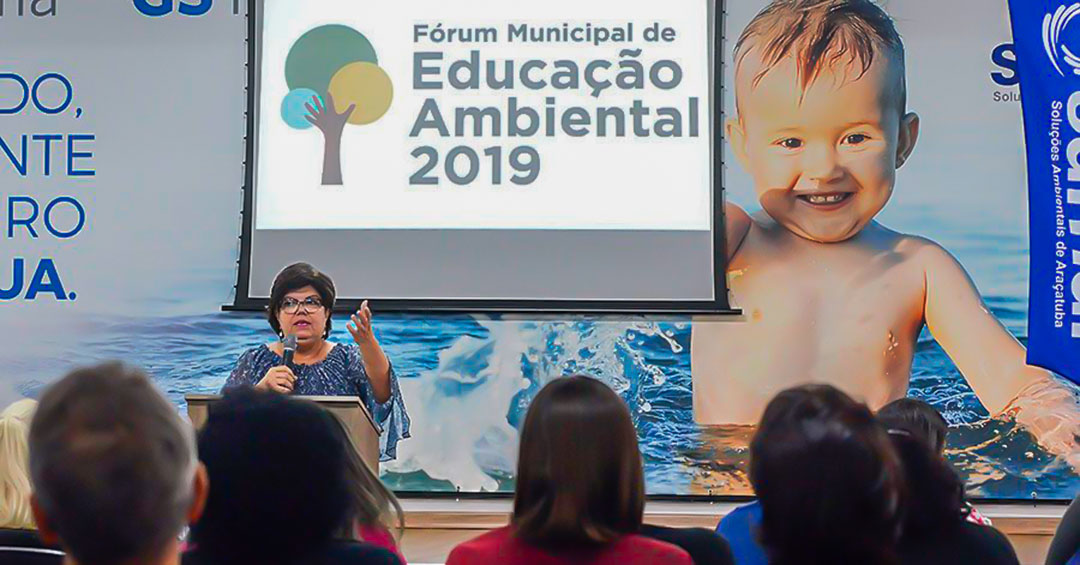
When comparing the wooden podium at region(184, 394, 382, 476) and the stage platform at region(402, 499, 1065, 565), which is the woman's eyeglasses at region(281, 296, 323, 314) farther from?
the stage platform at region(402, 499, 1065, 565)

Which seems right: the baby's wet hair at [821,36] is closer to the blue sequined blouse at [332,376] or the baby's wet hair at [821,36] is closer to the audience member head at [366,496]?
the blue sequined blouse at [332,376]

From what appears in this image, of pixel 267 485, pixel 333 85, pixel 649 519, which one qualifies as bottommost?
pixel 649 519

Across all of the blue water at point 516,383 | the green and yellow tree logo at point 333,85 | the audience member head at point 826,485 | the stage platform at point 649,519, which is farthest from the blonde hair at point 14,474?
the green and yellow tree logo at point 333,85

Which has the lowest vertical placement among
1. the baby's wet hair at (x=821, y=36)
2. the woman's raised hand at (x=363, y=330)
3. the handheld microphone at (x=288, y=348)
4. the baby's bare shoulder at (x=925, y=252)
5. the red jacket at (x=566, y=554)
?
the red jacket at (x=566, y=554)

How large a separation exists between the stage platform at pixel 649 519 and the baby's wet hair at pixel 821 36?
6.27 ft

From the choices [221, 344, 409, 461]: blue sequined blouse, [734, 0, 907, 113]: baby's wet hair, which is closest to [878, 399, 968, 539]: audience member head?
[221, 344, 409, 461]: blue sequined blouse

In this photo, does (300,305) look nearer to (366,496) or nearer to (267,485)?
(366,496)

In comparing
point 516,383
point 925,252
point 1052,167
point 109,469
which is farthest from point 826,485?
point 925,252

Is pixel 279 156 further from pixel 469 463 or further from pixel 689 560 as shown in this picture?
pixel 689 560

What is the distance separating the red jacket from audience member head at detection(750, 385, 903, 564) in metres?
0.24

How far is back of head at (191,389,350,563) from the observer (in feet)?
5.30

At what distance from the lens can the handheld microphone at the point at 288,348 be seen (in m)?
3.97

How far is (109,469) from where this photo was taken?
3.75ft

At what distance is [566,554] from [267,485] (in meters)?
0.40
